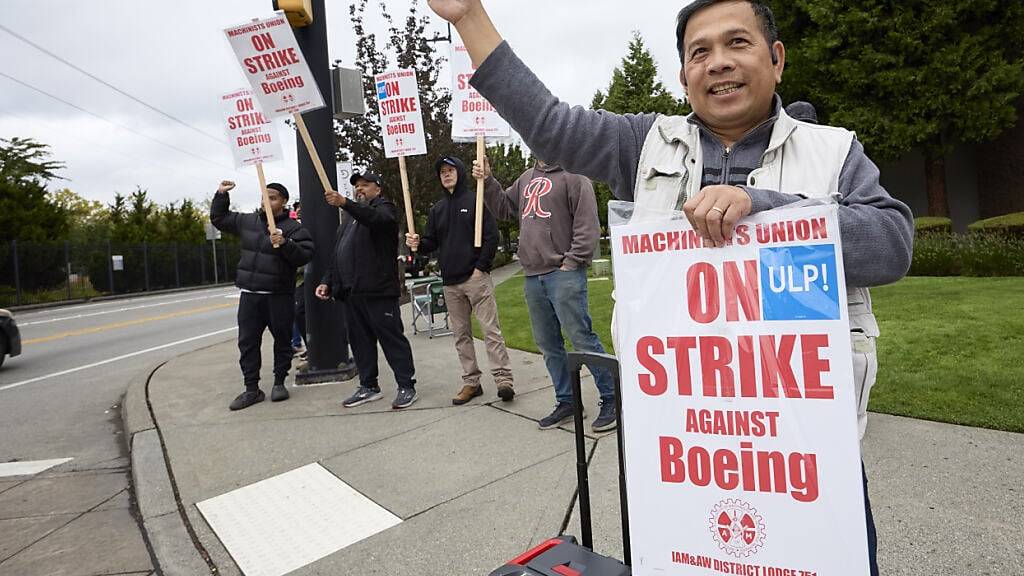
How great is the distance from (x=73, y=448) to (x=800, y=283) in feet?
19.6

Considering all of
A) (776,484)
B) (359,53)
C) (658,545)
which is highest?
(359,53)

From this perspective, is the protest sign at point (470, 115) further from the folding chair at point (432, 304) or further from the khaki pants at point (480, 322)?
the folding chair at point (432, 304)

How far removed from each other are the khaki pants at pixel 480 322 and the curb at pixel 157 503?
244 centimetres

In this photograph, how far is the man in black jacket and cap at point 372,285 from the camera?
5398 mm

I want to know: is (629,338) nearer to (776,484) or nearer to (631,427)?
(631,427)

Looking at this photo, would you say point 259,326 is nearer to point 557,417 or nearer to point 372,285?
point 372,285

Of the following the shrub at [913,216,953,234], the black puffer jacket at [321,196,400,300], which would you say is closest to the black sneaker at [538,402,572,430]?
the black puffer jacket at [321,196,400,300]

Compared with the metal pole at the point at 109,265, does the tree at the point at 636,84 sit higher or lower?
higher

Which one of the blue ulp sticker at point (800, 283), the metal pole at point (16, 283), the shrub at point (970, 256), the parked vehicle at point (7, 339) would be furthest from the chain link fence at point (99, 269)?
the shrub at point (970, 256)

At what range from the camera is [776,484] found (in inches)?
53.1

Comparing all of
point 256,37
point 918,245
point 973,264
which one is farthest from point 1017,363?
point 918,245

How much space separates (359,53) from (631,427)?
19177 mm

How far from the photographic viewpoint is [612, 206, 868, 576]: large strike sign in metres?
1.30

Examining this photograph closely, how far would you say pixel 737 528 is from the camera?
54.6 inches
